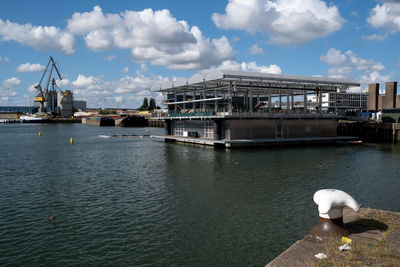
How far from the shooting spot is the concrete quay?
33.4ft

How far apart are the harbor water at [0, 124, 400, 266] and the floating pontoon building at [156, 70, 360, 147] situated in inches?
575

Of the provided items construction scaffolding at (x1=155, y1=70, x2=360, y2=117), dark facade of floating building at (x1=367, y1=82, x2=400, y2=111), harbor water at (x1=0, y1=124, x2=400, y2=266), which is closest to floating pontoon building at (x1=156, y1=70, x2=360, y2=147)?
construction scaffolding at (x1=155, y1=70, x2=360, y2=117)

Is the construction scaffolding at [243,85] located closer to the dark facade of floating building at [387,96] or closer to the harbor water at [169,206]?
the harbor water at [169,206]

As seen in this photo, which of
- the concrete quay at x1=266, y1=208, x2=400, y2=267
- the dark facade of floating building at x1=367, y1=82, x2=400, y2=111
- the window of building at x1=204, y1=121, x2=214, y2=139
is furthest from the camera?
the dark facade of floating building at x1=367, y1=82, x2=400, y2=111

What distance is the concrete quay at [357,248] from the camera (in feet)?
33.4

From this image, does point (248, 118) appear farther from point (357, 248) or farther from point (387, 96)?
point (387, 96)

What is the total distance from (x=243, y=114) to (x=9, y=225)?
130 ft

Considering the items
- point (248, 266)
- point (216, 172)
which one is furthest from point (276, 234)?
point (216, 172)

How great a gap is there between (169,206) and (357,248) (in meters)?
12.2

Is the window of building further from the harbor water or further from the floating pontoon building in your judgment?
the harbor water

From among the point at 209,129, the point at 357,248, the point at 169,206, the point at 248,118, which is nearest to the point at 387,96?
the point at 248,118

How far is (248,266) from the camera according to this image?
12.7 metres

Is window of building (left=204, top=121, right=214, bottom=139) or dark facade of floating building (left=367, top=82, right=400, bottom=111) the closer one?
window of building (left=204, top=121, right=214, bottom=139)

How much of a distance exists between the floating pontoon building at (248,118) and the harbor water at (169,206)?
1461 cm
